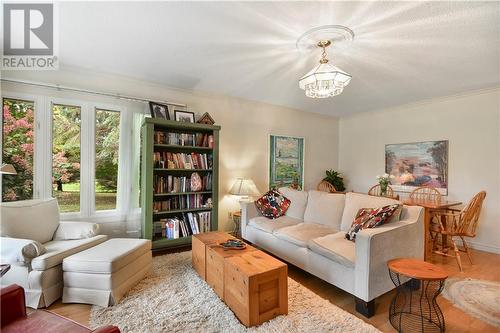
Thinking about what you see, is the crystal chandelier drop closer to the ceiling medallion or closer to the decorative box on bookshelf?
the ceiling medallion

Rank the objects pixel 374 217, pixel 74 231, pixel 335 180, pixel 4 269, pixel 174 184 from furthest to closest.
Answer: pixel 335 180 < pixel 174 184 < pixel 74 231 < pixel 374 217 < pixel 4 269

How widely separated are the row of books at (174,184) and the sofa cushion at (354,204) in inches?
75.5

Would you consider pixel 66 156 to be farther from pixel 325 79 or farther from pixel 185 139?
pixel 325 79

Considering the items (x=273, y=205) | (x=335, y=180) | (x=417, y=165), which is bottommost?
(x=273, y=205)

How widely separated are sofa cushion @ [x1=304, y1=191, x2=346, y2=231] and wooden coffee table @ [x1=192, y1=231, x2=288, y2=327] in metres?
1.17

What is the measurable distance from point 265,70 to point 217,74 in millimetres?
649

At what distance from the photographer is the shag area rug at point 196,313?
1.65m

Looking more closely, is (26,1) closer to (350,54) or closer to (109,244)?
(109,244)

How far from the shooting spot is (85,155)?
9.75ft

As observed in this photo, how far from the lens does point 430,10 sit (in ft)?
5.81

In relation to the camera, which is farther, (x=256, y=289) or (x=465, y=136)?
(x=465, y=136)

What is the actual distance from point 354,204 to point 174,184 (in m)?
2.36

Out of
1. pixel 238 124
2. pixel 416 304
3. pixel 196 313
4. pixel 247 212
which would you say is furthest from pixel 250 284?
pixel 238 124

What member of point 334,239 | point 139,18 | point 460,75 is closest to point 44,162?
point 139,18
